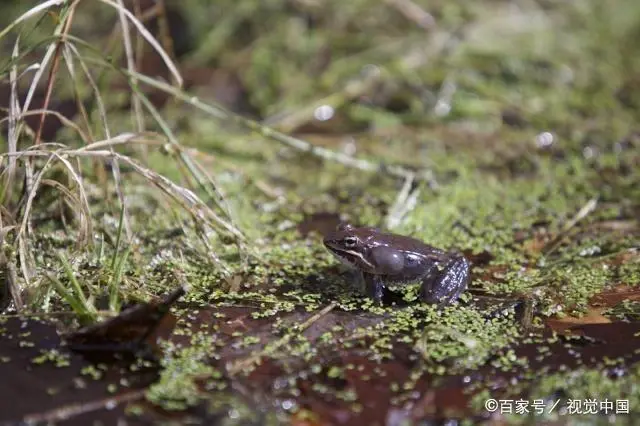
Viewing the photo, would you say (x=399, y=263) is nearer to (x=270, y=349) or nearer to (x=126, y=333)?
(x=270, y=349)

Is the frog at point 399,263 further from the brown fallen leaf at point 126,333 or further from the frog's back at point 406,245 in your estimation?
the brown fallen leaf at point 126,333

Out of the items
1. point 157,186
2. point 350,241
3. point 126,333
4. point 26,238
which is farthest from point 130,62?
point 126,333

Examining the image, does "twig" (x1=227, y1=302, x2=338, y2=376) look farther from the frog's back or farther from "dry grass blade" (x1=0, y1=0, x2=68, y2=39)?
"dry grass blade" (x1=0, y1=0, x2=68, y2=39)

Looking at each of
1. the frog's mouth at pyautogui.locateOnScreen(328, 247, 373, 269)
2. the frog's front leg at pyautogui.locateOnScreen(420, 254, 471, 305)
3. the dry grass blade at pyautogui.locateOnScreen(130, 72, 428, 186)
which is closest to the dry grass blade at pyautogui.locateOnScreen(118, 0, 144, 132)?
the dry grass blade at pyautogui.locateOnScreen(130, 72, 428, 186)

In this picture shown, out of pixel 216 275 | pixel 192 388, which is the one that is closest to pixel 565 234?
pixel 216 275

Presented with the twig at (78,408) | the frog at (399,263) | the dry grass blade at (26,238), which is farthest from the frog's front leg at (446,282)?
the dry grass blade at (26,238)

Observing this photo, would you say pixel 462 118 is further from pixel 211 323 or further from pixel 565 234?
pixel 211 323

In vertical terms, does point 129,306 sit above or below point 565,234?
below

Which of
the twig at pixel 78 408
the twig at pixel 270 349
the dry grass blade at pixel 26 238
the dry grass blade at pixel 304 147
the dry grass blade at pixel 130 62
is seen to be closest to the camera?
the twig at pixel 78 408
